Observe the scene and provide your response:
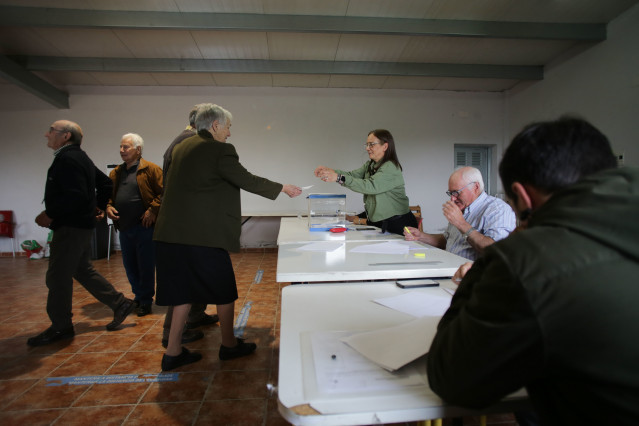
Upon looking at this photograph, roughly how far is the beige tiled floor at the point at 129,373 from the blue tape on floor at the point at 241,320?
4 cm

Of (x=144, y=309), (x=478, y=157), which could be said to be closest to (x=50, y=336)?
(x=144, y=309)

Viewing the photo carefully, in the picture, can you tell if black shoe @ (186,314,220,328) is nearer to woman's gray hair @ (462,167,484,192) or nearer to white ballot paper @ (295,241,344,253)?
white ballot paper @ (295,241,344,253)

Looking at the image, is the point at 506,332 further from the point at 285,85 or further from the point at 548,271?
the point at 285,85

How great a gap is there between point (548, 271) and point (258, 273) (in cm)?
400

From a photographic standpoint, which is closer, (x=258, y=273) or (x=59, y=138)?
(x=59, y=138)

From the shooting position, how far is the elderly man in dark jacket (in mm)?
2209

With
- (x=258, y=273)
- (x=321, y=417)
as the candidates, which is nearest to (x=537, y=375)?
(x=321, y=417)

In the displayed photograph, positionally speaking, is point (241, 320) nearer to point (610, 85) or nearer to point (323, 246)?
point (323, 246)

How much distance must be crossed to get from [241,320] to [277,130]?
3984mm

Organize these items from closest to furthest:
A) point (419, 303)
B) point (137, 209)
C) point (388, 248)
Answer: point (419, 303), point (388, 248), point (137, 209)

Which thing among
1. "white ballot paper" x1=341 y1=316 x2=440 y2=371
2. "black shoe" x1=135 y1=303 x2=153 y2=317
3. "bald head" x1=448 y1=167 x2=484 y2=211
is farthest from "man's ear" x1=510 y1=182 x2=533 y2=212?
"black shoe" x1=135 y1=303 x2=153 y2=317

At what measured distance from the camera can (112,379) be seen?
6.04 feet

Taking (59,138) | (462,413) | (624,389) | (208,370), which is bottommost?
(208,370)

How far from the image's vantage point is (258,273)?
13.9ft
